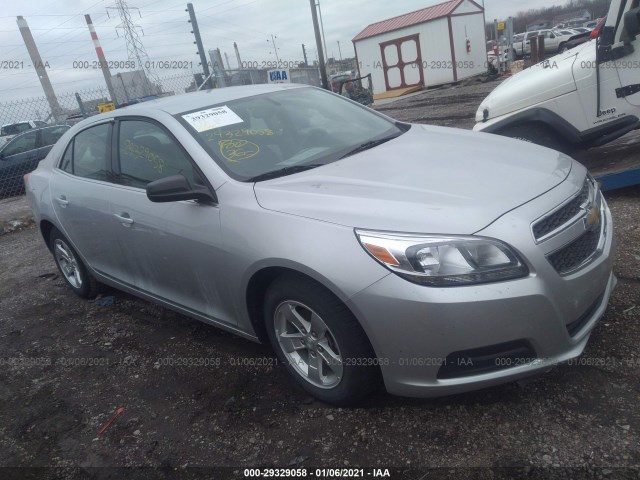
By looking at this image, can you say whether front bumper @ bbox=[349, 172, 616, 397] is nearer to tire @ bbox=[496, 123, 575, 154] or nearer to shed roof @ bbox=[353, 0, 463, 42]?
tire @ bbox=[496, 123, 575, 154]

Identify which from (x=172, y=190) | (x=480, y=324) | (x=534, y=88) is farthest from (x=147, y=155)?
Answer: (x=534, y=88)

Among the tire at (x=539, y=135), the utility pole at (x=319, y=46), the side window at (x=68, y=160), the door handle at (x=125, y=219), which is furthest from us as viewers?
the utility pole at (x=319, y=46)

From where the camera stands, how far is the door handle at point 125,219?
11.2 feet

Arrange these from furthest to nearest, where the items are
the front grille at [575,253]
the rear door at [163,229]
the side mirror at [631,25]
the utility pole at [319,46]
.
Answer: the utility pole at [319,46] < the side mirror at [631,25] < the rear door at [163,229] < the front grille at [575,253]

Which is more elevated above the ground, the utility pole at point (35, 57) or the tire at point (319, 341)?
the utility pole at point (35, 57)

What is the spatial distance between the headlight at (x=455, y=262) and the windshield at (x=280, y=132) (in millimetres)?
1051

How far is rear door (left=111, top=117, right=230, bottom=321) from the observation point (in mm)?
2922

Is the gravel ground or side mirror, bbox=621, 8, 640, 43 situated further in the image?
side mirror, bbox=621, 8, 640, 43

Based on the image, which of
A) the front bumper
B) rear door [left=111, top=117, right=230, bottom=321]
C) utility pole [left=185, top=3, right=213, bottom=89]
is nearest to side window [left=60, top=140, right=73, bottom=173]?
rear door [left=111, top=117, right=230, bottom=321]

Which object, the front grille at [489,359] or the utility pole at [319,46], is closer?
the front grille at [489,359]

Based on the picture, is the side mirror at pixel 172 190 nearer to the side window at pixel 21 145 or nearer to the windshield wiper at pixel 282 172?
the windshield wiper at pixel 282 172

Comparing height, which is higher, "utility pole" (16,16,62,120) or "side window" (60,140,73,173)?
"utility pole" (16,16,62,120)

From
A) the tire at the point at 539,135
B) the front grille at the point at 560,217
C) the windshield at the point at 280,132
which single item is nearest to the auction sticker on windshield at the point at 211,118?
the windshield at the point at 280,132

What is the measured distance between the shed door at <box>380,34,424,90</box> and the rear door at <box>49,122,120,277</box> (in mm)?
22170
